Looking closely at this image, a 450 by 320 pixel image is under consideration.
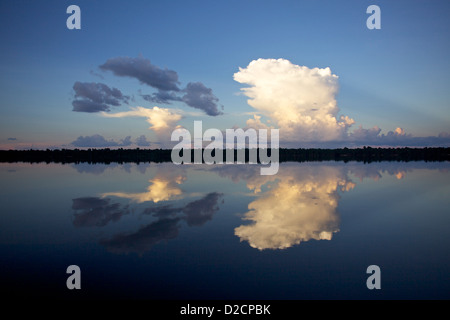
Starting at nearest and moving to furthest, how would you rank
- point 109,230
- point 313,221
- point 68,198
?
1. point 109,230
2. point 313,221
3. point 68,198

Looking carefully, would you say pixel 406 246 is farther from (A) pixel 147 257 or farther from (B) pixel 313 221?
(A) pixel 147 257

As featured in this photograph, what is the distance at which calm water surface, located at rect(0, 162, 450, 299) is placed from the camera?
26.9 ft

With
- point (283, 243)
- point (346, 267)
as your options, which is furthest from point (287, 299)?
point (283, 243)

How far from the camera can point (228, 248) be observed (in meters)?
11.2

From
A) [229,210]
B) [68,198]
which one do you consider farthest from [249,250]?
[68,198]

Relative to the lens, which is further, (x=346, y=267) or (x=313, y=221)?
(x=313, y=221)

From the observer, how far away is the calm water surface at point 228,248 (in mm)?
8188

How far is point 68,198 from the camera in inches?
942

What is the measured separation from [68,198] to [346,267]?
23973mm
